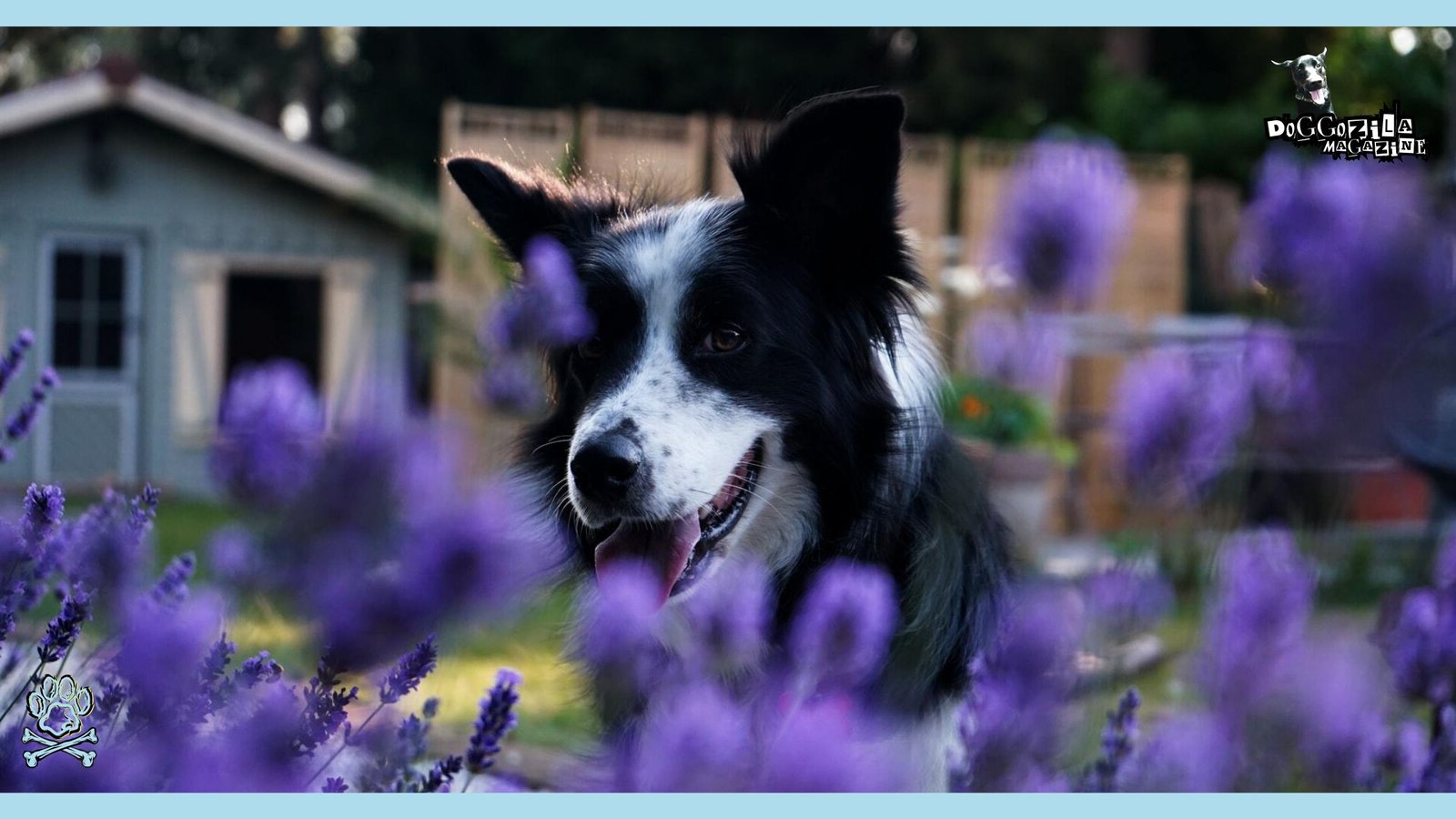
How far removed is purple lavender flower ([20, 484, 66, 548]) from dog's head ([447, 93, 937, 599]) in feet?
2.12

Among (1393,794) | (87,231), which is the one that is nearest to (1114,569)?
(1393,794)

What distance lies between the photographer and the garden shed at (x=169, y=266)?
3.39 metres

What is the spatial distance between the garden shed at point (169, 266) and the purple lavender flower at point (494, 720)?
0.60m

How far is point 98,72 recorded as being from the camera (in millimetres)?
5148

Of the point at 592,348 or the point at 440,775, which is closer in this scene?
the point at 440,775

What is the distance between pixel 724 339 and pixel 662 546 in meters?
0.34

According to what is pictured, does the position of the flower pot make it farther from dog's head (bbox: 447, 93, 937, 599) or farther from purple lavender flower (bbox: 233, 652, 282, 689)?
purple lavender flower (bbox: 233, 652, 282, 689)

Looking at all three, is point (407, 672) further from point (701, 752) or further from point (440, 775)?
point (701, 752)

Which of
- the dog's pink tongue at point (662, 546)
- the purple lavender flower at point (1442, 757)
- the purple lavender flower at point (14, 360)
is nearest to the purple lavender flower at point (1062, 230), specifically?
the dog's pink tongue at point (662, 546)

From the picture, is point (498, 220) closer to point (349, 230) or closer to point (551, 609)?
point (551, 609)

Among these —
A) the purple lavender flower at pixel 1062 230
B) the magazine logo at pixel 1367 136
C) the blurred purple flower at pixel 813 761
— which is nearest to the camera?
the blurred purple flower at pixel 813 761

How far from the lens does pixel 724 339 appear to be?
6.40 ft

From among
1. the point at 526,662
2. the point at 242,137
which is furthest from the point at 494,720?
the point at 242,137

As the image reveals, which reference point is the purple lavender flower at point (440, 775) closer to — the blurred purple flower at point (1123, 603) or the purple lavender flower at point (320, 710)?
the purple lavender flower at point (320, 710)
